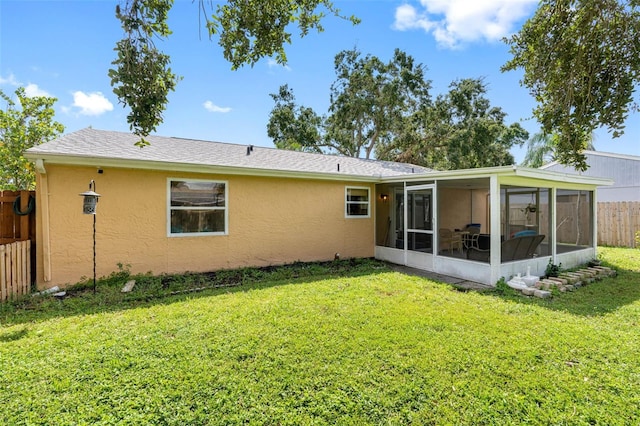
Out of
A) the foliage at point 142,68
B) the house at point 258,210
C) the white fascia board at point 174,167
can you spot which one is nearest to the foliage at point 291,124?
the house at point 258,210

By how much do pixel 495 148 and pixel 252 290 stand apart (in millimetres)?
18902

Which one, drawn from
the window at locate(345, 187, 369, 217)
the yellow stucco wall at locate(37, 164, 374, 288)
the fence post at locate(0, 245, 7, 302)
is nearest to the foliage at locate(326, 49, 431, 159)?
the window at locate(345, 187, 369, 217)

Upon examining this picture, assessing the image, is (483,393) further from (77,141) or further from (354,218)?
(77,141)

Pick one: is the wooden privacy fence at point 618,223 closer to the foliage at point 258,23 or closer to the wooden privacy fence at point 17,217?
the foliage at point 258,23

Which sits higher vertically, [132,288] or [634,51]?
[634,51]

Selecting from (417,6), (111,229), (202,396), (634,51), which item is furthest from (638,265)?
(111,229)

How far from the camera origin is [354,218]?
10.5 metres

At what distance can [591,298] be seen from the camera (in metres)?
6.35

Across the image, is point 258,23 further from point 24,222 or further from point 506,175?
point 24,222

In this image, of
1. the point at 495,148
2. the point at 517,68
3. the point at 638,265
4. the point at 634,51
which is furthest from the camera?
the point at 495,148

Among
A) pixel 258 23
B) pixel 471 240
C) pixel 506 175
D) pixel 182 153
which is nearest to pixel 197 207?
pixel 182 153

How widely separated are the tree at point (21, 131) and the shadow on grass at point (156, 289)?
1123 cm

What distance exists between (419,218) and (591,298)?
4238 mm

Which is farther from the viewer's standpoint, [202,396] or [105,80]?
[105,80]
